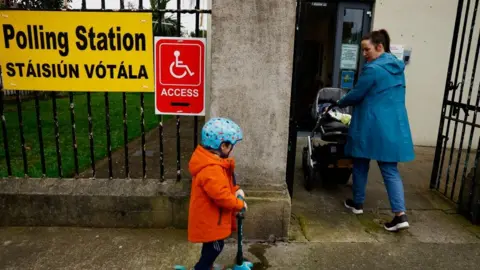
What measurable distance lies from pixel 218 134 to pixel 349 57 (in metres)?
5.56

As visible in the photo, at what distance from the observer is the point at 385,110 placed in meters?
3.69

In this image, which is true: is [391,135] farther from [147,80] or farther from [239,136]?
[147,80]

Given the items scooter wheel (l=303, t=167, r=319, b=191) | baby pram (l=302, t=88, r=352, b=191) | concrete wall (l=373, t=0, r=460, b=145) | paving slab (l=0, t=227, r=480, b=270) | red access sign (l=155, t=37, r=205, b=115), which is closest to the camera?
paving slab (l=0, t=227, r=480, b=270)

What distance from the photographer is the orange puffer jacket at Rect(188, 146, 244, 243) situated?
2434mm

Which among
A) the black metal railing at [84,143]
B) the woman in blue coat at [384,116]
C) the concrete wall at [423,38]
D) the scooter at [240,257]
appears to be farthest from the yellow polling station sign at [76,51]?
the concrete wall at [423,38]

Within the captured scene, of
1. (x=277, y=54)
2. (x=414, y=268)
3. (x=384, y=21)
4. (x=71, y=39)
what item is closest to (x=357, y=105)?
(x=277, y=54)

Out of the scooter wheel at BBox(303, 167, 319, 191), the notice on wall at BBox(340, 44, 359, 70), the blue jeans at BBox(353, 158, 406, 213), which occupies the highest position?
the notice on wall at BBox(340, 44, 359, 70)

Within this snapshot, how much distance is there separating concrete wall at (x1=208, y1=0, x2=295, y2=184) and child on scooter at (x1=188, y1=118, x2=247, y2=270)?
0.71 m

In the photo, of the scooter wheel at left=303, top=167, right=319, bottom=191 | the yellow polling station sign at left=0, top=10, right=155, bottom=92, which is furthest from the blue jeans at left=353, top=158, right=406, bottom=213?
the yellow polling station sign at left=0, top=10, right=155, bottom=92

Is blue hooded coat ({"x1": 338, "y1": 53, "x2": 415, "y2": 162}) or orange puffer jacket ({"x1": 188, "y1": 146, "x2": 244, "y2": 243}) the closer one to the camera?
orange puffer jacket ({"x1": 188, "y1": 146, "x2": 244, "y2": 243})

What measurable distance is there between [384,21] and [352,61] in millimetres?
927

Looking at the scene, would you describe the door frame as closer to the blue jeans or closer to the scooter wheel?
the scooter wheel

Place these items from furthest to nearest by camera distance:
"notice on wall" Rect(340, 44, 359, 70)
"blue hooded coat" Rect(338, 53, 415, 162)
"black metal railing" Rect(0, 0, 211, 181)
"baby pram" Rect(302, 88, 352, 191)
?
"notice on wall" Rect(340, 44, 359, 70)
"baby pram" Rect(302, 88, 352, 191)
"blue hooded coat" Rect(338, 53, 415, 162)
"black metal railing" Rect(0, 0, 211, 181)

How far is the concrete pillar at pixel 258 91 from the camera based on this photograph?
122 inches
